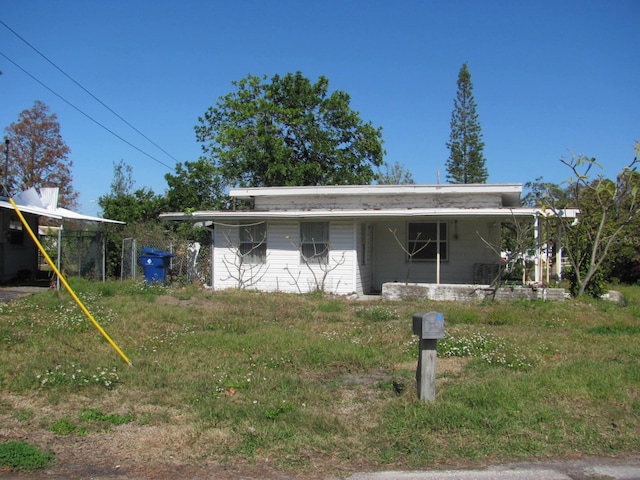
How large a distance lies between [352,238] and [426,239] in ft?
8.67

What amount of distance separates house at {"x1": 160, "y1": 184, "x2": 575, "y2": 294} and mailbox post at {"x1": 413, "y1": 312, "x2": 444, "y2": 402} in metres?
10.2

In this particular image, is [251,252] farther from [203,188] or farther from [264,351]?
[203,188]

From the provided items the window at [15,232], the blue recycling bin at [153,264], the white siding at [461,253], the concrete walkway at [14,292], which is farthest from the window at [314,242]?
the window at [15,232]

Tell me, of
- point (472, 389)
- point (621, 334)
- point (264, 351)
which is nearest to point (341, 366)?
point (264, 351)

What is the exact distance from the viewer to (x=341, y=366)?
24.8 feet

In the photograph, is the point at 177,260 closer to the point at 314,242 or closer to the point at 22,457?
the point at 314,242

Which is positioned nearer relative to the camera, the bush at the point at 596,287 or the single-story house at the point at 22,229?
the bush at the point at 596,287

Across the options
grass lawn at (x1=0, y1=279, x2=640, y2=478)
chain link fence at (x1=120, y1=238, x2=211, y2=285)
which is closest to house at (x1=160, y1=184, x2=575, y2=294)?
chain link fence at (x1=120, y1=238, x2=211, y2=285)

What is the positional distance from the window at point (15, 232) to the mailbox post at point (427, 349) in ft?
53.7

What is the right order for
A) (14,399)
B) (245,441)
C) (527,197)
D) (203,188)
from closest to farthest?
(245,441)
(14,399)
(203,188)
(527,197)

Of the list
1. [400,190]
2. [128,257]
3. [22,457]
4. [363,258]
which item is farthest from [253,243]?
[22,457]

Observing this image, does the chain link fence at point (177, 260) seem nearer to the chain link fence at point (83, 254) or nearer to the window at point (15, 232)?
the chain link fence at point (83, 254)

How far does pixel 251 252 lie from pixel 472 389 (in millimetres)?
11683

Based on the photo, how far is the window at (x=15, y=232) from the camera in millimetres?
18125
